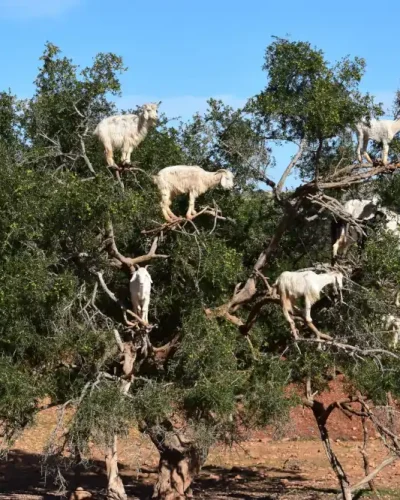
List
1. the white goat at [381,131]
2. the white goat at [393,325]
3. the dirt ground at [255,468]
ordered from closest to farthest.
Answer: the white goat at [381,131] < the white goat at [393,325] < the dirt ground at [255,468]

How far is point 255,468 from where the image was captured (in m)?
17.2

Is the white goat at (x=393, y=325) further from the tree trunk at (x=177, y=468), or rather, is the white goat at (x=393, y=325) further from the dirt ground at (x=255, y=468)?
the tree trunk at (x=177, y=468)

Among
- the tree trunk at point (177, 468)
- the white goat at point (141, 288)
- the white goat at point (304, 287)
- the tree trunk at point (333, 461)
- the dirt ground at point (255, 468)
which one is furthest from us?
the dirt ground at point (255, 468)

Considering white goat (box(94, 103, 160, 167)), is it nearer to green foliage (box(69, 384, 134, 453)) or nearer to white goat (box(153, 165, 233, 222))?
white goat (box(153, 165, 233, 222))

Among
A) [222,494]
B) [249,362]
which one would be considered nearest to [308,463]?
[222,494]

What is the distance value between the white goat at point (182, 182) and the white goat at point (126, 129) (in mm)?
536

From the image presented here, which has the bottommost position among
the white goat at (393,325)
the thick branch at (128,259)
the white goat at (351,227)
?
the white goat at (393,325)

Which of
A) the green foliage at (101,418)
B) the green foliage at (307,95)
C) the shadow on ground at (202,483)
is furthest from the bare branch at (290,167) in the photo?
the shadow on ground at (202,483)

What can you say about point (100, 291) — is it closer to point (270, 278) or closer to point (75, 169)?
point (75, 169)

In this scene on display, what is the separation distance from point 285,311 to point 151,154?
9.57 ft

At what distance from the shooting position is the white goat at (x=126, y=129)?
9664mm

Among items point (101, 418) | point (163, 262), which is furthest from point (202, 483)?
point (101, 418)

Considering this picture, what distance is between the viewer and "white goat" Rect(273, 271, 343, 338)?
31.4ft

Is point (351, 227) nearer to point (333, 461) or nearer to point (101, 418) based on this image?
point (333, 461)
